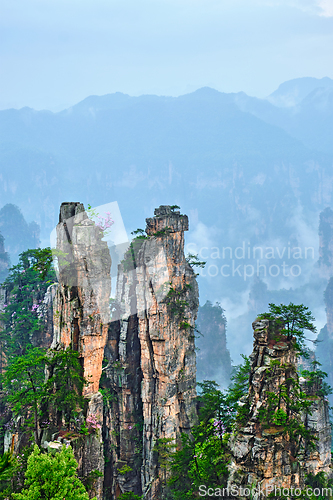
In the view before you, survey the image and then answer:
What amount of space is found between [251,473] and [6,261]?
64.4 meters

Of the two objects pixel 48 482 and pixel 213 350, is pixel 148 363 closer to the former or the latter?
pixel 48 482

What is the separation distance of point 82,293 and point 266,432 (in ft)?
31.8

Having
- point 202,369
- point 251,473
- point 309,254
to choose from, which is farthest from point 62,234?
point 309,254

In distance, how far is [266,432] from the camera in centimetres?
1745

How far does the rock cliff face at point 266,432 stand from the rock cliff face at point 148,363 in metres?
9.09

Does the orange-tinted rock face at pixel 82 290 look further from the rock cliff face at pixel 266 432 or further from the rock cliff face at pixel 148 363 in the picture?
the rock cliff face at pixel 266 432

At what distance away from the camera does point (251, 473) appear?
17.2 metres

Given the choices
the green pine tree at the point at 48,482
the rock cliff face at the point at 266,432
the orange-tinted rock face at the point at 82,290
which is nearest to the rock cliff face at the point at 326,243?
the orange-tinted rock face at the point at 82,290

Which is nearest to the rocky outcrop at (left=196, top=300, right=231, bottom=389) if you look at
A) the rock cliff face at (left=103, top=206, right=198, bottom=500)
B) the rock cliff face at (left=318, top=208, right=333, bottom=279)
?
the rock cliff face at (left=103, top=206, right=198, bottom=500)

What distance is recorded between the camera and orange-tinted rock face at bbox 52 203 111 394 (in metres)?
21.4

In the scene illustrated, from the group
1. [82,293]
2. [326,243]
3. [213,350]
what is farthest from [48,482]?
[326,243]

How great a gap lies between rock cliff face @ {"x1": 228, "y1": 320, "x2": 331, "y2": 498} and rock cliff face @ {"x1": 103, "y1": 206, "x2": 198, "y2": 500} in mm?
9090

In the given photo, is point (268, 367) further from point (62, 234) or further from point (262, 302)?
point (262, 302)

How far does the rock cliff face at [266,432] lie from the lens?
17141mm
